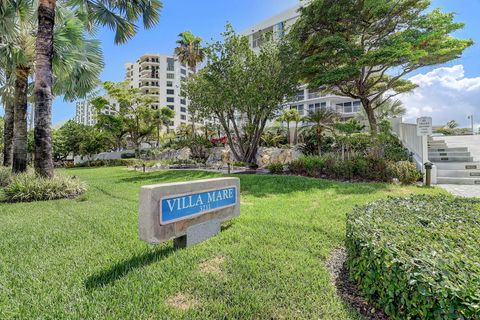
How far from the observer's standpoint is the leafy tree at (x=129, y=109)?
92.4 ft

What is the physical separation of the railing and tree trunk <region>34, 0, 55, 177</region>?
12.5 meters

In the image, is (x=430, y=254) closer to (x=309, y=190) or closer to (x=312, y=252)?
(x=312, y=252)

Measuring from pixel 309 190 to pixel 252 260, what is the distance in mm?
5328

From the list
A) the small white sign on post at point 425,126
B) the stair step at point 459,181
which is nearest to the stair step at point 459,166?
the stair step at point 459,181

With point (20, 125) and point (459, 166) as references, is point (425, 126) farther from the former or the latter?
point (20, 125)

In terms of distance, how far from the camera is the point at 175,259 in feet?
11.1

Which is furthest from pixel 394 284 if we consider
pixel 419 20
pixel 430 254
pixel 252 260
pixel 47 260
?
pixel 419 20

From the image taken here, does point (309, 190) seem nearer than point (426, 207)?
No

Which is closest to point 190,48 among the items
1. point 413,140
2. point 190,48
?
point 190,48

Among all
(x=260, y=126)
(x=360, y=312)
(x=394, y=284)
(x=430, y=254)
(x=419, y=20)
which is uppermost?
(x=419, y=20)

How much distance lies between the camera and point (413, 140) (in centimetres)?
1138

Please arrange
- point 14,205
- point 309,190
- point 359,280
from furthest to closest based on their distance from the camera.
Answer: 1. point 309,190
2. point 14,205
3. point 359,280

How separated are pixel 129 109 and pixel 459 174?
2948cm

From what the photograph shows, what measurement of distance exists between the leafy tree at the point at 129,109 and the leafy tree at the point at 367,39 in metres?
21.1
